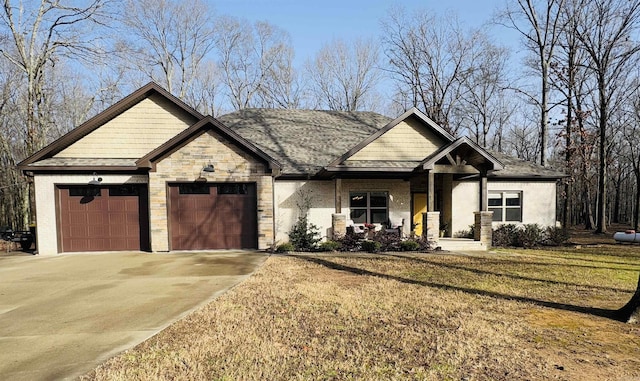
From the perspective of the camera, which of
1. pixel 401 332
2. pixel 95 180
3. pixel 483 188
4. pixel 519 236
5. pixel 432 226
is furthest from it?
pixel 519 236

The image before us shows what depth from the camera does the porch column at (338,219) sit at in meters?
13.3

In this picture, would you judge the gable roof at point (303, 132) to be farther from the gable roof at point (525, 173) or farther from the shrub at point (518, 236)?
the shrub at point (518, 236)

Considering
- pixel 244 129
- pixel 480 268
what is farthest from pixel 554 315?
pixel 244 129

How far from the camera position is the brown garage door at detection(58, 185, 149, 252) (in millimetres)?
12586

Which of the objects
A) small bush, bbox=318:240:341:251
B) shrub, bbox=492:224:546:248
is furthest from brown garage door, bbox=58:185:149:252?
shrub, bbox=492:224:546:248

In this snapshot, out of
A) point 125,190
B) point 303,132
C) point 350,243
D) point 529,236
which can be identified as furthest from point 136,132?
point 529,236

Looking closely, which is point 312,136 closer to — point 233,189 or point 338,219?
point 338,219

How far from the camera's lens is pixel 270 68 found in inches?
1361

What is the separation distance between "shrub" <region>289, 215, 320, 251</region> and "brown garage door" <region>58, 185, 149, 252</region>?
18.8ft

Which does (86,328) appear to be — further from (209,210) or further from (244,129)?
(244,129)

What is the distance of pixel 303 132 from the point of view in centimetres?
1752

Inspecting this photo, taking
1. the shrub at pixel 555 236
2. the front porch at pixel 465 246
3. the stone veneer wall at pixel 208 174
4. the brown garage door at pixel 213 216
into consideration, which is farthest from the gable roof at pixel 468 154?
the brown garage door at pixel 213 216

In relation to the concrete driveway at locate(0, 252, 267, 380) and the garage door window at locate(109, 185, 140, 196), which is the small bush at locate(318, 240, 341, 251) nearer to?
the concrete driveway at locate(0, 252, 267, 380)

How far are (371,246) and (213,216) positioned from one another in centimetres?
622
